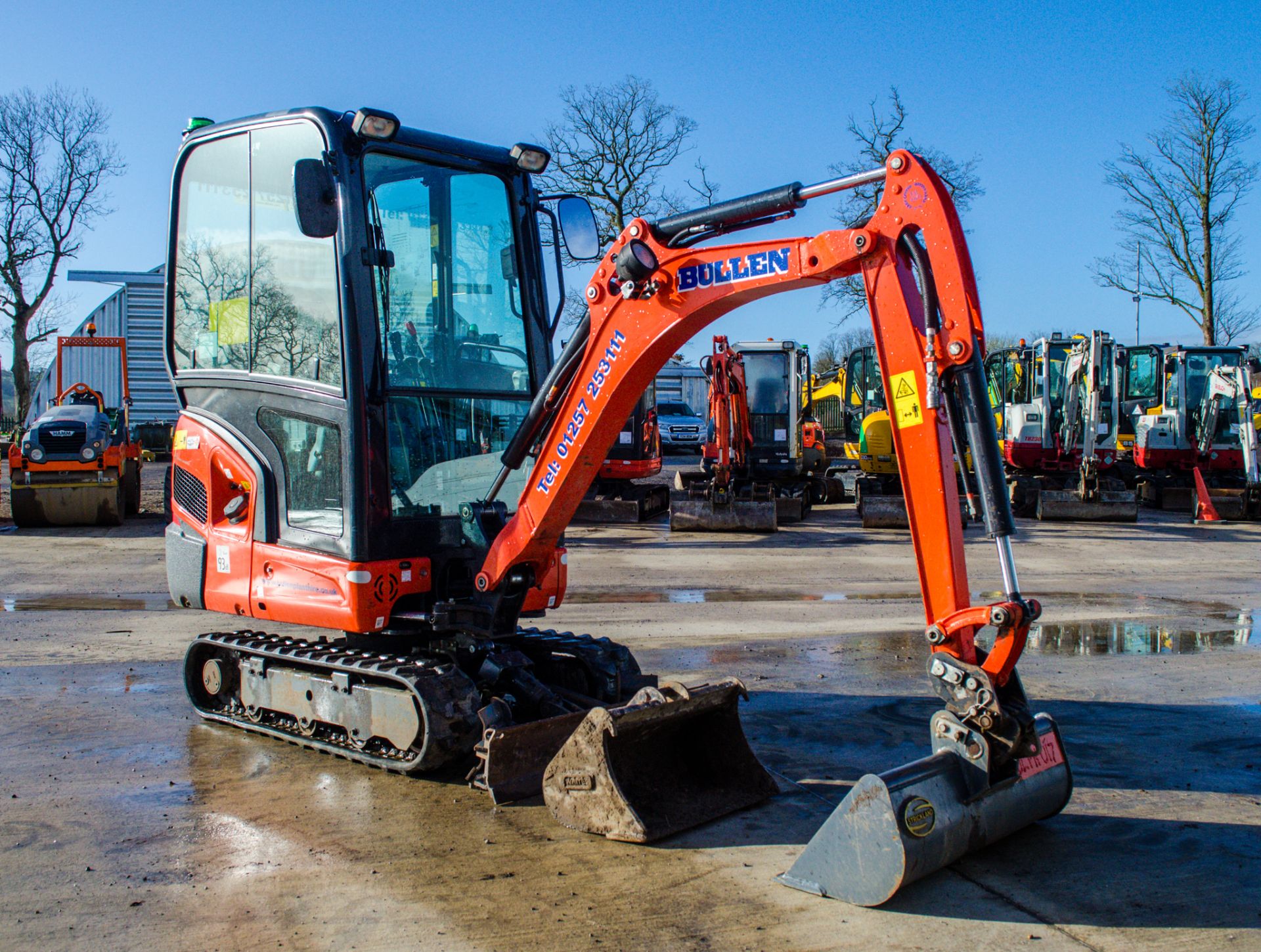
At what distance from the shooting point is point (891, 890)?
3799 millimetres

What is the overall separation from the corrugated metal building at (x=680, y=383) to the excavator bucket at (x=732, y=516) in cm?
2363

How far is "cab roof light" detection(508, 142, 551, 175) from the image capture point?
575cm

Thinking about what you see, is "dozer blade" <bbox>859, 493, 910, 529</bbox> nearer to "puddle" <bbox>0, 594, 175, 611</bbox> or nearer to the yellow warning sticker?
"puddle" <bbox>0, 594, 175, 611</bbox>

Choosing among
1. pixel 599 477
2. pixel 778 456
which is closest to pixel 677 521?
pixel 599 477

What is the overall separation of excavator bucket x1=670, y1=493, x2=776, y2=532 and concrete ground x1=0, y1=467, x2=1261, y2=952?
7.07 metres

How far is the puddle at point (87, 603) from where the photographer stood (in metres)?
9.75

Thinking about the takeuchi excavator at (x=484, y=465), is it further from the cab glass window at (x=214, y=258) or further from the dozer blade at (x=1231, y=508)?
the dozer blade at (x=1231, y=508)

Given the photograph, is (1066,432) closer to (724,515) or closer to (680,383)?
(724,515)

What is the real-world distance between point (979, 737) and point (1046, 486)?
16878 mm

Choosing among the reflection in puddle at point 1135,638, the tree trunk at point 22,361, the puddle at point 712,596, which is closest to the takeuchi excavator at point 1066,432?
the puddle at point 712,596

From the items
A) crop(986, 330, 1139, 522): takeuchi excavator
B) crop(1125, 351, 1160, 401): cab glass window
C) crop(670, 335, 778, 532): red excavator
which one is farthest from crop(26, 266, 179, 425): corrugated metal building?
crop(1125, 351, 1160, 401): cab glass window

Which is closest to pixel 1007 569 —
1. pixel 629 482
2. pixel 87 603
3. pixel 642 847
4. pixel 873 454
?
pixel 642 847

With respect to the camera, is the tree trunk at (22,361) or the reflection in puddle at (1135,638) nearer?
the reflection in puddle at (1135,638)

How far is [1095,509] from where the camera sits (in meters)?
18.1
